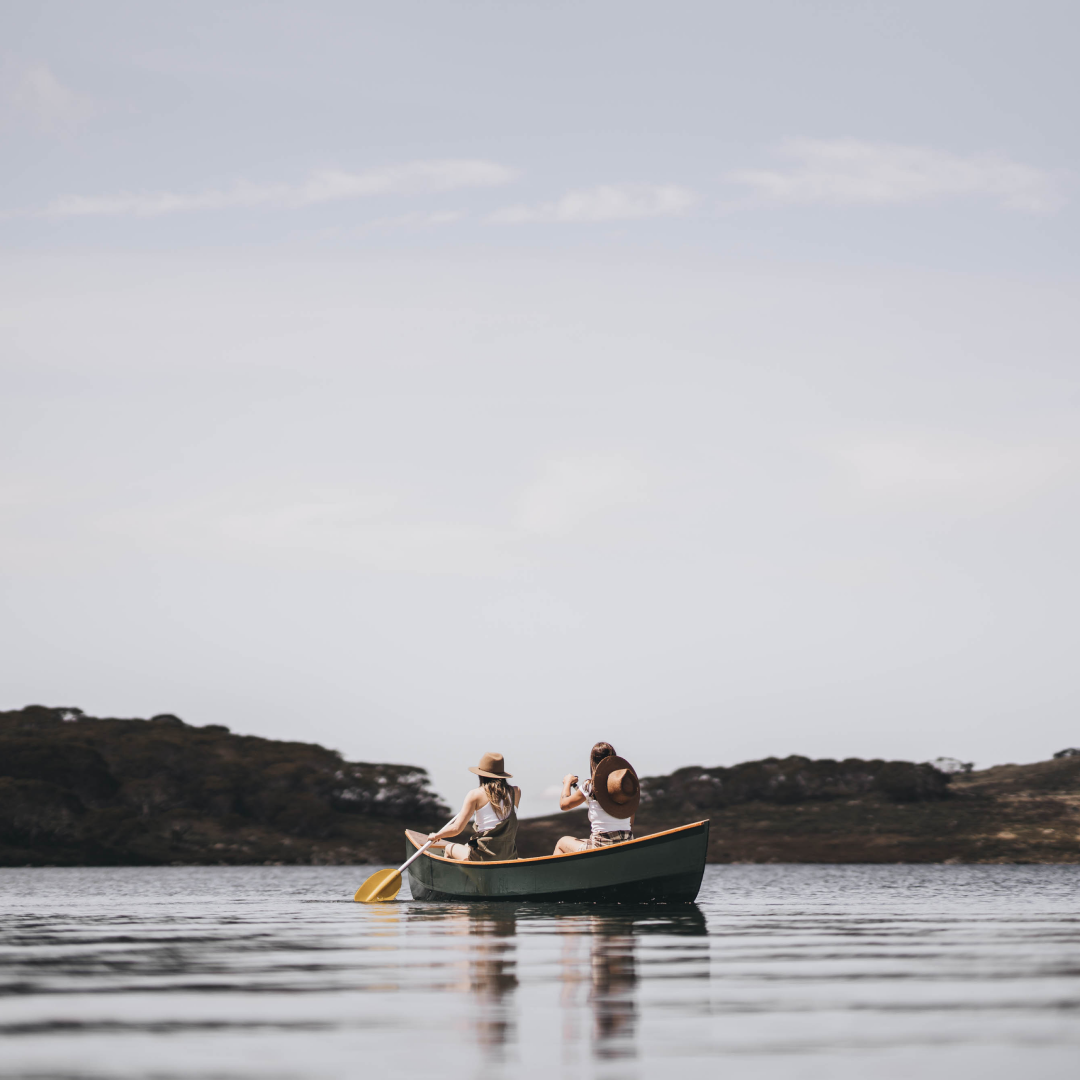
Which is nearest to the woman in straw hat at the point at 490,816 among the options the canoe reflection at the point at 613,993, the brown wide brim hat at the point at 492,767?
the brown wide brim hat at the point at 492,767

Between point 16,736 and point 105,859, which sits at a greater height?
point 16,736

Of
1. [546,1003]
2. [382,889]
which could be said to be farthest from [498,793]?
[546,1003]

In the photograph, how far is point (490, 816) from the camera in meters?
21.1

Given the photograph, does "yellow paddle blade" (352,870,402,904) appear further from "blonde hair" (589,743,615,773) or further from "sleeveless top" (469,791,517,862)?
"blonde hair" (589,743,615,773)

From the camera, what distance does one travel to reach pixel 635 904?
63.8ft

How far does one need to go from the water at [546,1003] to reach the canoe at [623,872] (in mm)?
2187

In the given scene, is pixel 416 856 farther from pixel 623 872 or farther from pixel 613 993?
pixel 613 993

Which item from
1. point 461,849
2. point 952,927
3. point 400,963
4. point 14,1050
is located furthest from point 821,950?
point 461,849

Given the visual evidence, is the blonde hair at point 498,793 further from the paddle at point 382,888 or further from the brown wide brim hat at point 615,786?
the paddle at point 382,888

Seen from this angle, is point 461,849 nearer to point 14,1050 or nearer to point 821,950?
point 821,950

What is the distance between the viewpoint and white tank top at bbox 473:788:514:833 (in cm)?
2108

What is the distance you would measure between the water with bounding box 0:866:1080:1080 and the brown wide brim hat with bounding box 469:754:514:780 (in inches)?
159

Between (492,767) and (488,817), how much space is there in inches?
50.5

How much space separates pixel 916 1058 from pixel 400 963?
20.0 feet
